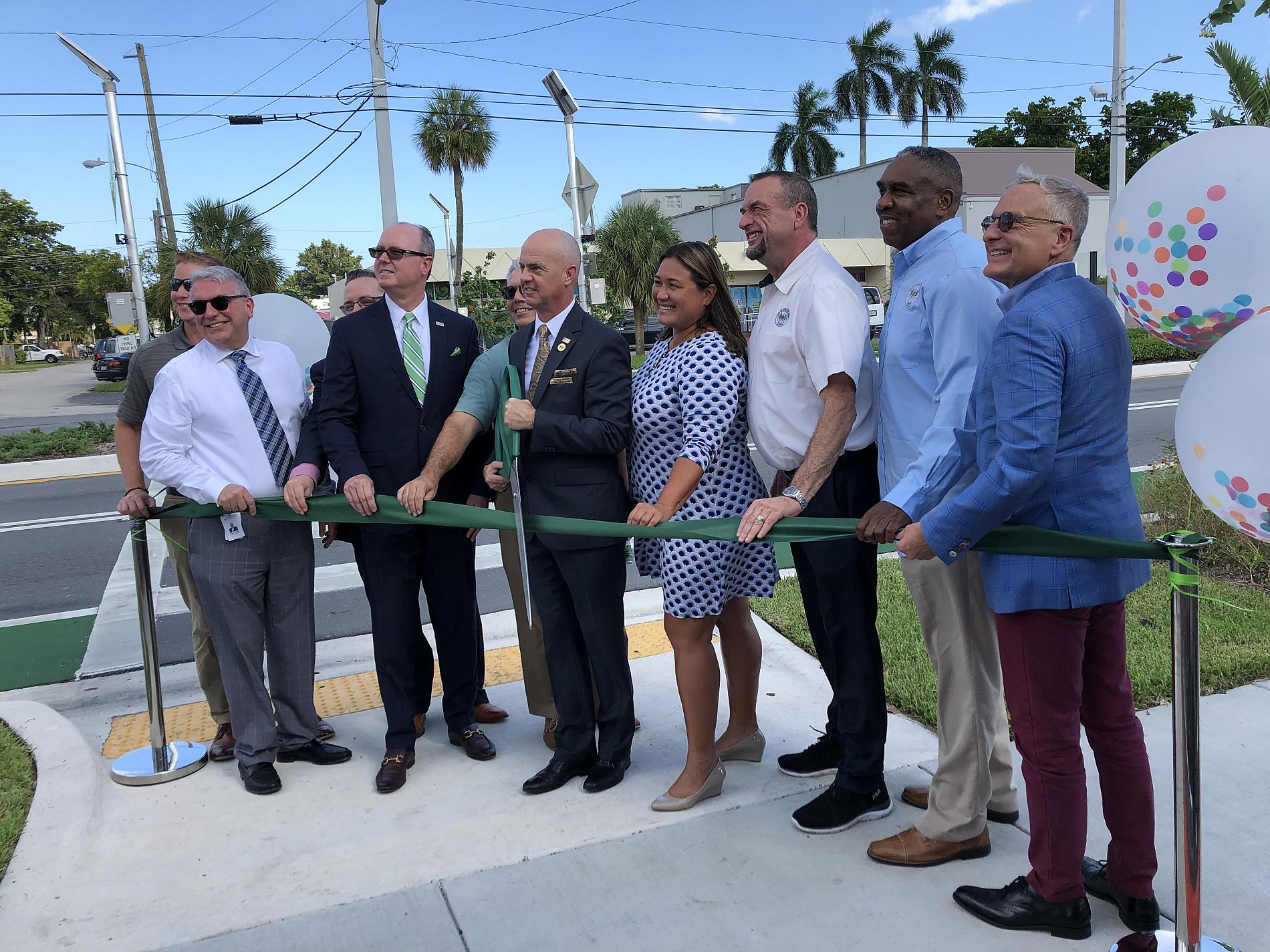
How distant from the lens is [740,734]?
3955mm

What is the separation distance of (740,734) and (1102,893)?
1480 millimetres

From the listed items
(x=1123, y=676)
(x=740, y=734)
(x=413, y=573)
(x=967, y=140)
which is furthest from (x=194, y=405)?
(x=967, y=140)

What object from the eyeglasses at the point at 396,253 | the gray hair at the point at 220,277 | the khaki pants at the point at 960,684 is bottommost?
the khaki pants at the point at 960,684

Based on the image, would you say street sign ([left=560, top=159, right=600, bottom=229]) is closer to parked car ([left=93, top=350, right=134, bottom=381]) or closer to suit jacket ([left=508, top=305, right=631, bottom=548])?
suit jacket ([left=508, top=305, right=631, bottom=548])

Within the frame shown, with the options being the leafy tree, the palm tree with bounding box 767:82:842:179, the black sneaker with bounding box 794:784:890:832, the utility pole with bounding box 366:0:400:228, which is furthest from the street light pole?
the leafy tree

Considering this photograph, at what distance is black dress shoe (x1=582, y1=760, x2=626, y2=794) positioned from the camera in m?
3.73

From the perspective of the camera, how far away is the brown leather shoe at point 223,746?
420 cm

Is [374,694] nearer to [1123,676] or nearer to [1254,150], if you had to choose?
[1123,676]

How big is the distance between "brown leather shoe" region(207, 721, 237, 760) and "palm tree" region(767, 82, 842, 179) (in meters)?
58.1

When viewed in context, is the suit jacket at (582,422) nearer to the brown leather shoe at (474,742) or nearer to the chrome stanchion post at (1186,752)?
the brown leather shoe at (474,742)

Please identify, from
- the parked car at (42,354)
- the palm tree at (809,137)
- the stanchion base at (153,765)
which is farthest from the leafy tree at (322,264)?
the stanchion base at (153,765)

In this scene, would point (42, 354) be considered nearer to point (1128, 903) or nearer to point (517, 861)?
point (517, 861)

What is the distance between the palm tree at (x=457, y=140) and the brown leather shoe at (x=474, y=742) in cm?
3460

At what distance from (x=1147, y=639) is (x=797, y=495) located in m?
2.83
